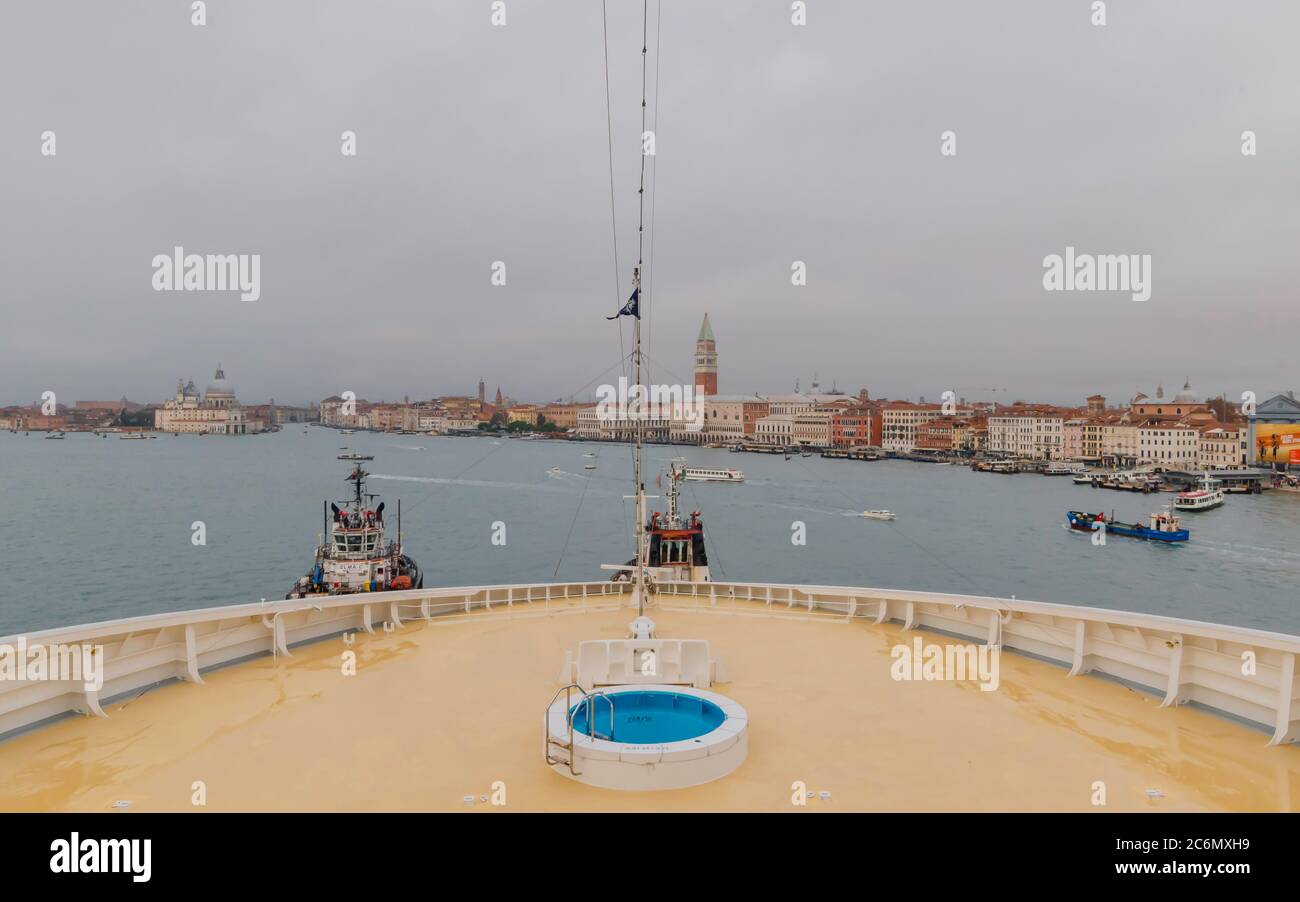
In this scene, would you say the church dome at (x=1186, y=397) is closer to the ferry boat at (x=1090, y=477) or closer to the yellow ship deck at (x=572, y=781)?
the ferry boat at (x=1090, y=477)

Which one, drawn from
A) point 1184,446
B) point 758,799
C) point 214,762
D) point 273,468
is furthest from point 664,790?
point 1184,446

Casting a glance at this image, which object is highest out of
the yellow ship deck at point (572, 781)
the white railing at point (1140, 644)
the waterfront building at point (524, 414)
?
the waterfront building at point (524, 414)

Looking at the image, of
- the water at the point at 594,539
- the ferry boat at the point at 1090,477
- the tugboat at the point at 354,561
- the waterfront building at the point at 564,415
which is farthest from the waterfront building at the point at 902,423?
the tugboat at the point at 354,561

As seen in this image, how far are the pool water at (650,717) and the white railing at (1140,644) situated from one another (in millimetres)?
2652

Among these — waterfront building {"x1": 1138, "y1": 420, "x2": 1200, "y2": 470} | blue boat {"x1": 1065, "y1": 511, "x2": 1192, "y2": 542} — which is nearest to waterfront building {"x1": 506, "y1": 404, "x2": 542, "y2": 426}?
waterfront building {"x1": 1138, "y1": 420, "x2": 1200, "y2": 470}

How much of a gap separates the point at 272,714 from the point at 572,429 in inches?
5711

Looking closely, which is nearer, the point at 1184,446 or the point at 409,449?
the point at 1184,446

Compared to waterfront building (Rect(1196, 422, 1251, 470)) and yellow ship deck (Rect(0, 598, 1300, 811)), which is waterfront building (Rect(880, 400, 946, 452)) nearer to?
waterfront building (Rect(1196, 422, 1251, 470))

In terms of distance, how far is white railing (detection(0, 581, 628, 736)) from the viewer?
4.42 m

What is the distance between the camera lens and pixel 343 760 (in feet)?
13.1

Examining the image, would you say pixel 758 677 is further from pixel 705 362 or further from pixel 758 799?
pixel 705 362

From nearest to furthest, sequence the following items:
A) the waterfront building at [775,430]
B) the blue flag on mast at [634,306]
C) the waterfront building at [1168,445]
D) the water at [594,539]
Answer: the blue flag on mast at [634,306], the water at [594,539], the waterfront building at [1168,445], the waterfront building at [775,430]

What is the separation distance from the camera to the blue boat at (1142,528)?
118 feet

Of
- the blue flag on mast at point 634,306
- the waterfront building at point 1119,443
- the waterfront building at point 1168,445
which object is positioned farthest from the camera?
the waterfront building at point 1119,443
